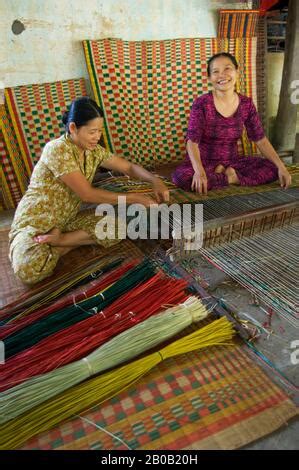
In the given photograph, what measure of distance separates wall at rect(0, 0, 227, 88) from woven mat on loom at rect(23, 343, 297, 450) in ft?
10.3

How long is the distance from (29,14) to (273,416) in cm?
372

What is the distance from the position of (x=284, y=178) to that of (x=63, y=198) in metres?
1.81

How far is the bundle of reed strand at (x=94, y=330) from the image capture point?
4.91ft

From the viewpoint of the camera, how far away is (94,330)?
167 cm

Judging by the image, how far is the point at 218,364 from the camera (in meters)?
1.59

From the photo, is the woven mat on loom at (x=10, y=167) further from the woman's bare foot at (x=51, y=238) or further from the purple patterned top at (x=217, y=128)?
the purple patterned top at (x=217, y=128)

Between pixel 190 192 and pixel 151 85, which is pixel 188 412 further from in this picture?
pixel 151 85

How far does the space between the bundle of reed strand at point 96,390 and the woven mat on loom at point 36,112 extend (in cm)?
255

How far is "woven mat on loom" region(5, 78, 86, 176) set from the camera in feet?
11.2

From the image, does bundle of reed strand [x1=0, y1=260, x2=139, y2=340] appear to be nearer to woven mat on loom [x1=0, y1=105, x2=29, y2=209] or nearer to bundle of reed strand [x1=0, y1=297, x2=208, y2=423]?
bundle of reed strand [x1=0, y1=297, x2=208, y2=423]

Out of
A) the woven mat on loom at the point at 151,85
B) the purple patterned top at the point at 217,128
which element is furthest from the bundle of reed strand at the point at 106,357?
the woven mat on loom at the point at 151,85

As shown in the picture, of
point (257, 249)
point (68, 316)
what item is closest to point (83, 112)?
point (68, 316)

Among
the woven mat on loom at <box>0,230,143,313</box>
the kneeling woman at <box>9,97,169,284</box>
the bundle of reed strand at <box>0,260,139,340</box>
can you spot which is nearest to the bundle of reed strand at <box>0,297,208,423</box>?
the bundle of reed strand at <box>0,260,139,340</box>

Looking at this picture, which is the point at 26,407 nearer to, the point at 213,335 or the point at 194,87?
the point at 213,335
